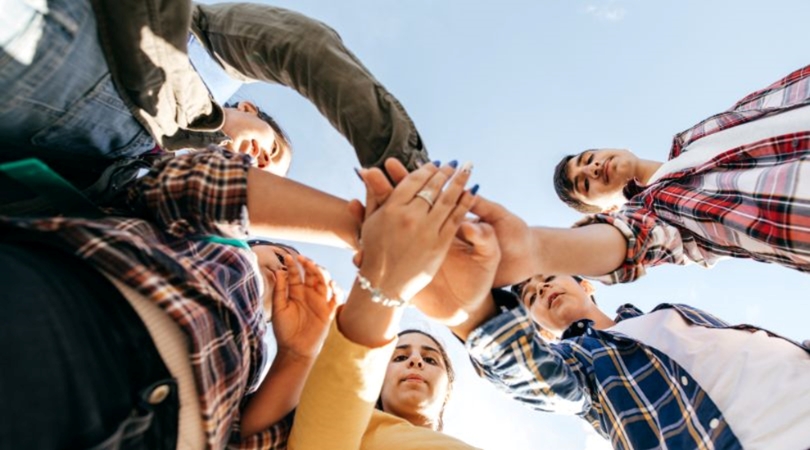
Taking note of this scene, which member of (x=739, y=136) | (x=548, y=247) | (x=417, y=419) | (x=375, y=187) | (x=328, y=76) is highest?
(x=739, y=136)

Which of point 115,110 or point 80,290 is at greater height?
point 115,110

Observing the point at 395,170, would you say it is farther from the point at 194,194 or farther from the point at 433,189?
the point at 194,194

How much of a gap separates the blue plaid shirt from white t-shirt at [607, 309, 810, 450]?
4 cm

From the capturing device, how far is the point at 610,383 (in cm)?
203

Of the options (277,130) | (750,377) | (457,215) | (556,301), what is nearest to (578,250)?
(457,215)

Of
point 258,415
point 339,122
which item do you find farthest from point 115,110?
point 258,415

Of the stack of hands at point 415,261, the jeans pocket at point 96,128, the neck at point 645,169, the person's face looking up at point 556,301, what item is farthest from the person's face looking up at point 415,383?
the jeans pocket at point 96,128

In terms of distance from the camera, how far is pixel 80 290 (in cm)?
78

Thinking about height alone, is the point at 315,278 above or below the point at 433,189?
below

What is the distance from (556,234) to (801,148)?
75 centimetres

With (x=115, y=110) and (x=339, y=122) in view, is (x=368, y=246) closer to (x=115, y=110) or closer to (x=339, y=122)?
(x=339, y=122)

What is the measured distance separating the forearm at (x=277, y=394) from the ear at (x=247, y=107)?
5.70ft

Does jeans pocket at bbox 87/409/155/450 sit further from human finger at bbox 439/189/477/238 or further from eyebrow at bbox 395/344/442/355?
eyebrow at bbox 395/344/442/355

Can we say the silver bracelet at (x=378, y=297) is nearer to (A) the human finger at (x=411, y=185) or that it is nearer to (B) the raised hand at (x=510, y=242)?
(A) the human finger at (x=411, y=185)
